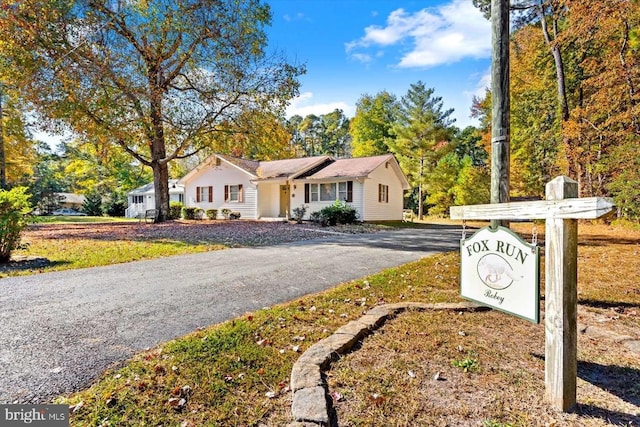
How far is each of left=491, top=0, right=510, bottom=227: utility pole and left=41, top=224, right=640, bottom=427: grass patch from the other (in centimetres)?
173

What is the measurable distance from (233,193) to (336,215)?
9274mm

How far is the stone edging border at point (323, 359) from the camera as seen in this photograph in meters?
2.01

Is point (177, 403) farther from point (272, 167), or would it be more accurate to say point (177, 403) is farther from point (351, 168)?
point (272, 167)

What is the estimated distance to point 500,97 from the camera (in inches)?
171

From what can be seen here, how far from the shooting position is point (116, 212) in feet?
117

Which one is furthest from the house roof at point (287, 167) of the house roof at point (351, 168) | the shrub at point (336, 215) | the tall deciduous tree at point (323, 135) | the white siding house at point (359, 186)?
the tall deciduous tree at point (323, 135)

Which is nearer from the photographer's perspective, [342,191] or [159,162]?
[159,162]

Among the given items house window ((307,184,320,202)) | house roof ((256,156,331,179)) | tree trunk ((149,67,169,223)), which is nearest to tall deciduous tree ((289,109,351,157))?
house roof ((256,156,331,179))

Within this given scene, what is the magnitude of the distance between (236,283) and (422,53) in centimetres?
1365

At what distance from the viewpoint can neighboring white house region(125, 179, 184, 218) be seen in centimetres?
3225

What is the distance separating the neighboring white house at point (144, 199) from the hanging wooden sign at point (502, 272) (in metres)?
32.0

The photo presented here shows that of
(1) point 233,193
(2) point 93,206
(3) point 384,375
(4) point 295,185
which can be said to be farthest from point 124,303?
(2) point 93,206

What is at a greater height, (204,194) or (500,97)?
(500,97)

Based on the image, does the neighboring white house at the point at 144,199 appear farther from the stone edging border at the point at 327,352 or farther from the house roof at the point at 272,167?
the stone edging border at the point at 327,352
